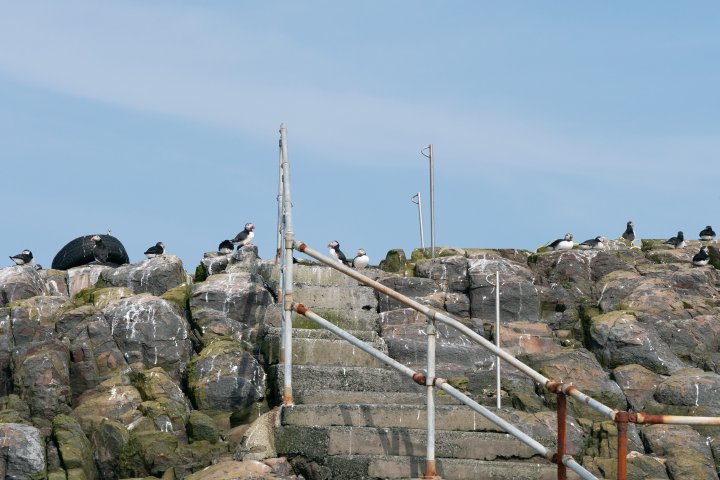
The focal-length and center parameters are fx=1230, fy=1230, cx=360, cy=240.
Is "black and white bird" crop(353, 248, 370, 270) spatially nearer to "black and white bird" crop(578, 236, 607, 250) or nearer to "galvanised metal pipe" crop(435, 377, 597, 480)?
"black and white bird" crop(578, 236, 607, 250)

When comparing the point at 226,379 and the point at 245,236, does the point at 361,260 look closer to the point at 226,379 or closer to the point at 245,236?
the point at 245,236

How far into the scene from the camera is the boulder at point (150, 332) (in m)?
15.0

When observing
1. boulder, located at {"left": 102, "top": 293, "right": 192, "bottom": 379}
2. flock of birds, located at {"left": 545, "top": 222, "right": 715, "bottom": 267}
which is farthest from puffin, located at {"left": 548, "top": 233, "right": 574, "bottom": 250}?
boulder, located at {"left": 102, "top": 293, "right": 192, "bottom": 379}

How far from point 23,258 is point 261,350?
613 inches

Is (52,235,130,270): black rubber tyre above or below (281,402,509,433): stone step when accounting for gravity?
above

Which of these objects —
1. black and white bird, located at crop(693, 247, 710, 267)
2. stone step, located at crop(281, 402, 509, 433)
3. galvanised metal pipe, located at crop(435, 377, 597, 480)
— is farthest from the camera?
black and white bird, located at crop(693, 247, 710, 267)

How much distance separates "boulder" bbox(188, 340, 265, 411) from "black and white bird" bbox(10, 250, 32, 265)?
14.3 metres

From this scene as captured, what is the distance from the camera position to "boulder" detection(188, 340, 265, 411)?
42.5ft

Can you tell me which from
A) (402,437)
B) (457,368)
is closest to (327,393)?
(402,437)

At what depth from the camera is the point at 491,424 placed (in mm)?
10547

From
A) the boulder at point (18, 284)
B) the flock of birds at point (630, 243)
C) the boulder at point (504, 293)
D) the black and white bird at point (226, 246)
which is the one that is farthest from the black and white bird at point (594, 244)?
the boulder at point (18, 284)

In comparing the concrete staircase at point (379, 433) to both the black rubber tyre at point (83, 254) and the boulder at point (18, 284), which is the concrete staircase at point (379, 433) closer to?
the boulder at point (18, 284)

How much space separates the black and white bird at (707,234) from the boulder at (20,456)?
1819cm

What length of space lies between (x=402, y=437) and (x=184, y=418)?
3506 mm
